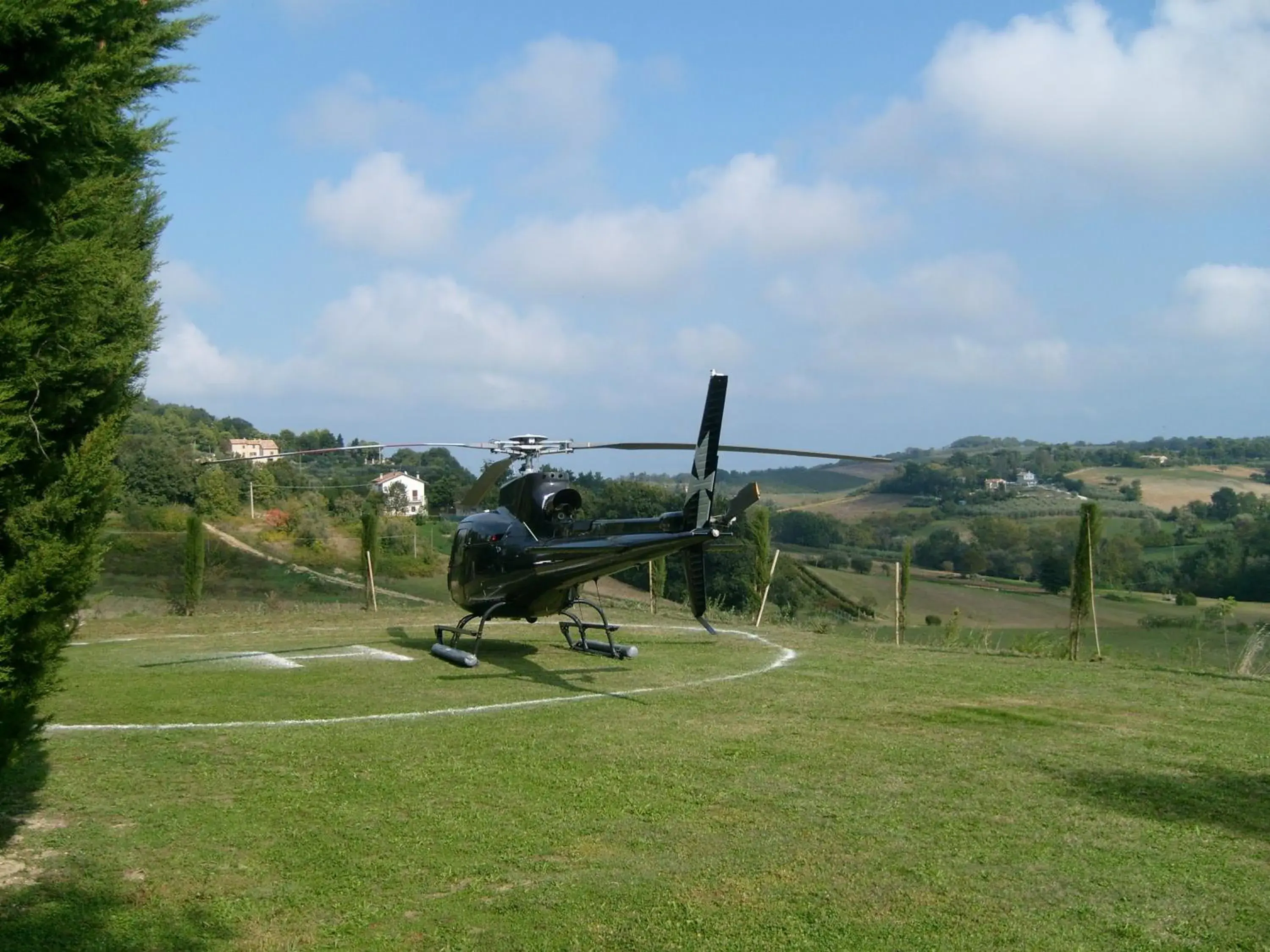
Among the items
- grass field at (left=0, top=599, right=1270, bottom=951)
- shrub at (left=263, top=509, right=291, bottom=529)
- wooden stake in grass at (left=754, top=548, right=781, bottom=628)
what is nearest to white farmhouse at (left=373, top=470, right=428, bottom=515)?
shrub at (left=263, top=509, right=291, bottom=529)

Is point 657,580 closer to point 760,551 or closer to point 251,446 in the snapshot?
point 760,551

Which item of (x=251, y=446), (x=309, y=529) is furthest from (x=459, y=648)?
(x=251, y=446)

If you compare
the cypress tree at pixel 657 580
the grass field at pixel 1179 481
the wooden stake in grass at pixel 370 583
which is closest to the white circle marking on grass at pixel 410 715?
the cypress tree at pixel 657 580

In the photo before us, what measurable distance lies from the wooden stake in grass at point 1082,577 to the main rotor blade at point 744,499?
6135 mm

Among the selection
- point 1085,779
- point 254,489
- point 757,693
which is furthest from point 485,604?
point 254,489

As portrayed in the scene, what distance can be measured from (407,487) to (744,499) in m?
24.2

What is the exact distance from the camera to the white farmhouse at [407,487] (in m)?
31.1

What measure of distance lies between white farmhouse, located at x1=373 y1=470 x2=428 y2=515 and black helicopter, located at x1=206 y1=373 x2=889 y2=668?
15856mm

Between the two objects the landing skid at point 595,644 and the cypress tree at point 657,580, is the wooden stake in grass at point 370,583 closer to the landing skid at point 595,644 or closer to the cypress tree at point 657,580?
the cypress tree at point 657,580

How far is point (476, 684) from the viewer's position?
11273mm

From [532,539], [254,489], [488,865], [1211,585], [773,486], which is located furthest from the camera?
[773,486]

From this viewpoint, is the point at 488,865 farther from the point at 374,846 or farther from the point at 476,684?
Answer: the point at 476,684

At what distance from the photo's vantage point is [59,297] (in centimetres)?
402

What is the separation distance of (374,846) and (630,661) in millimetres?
7351
